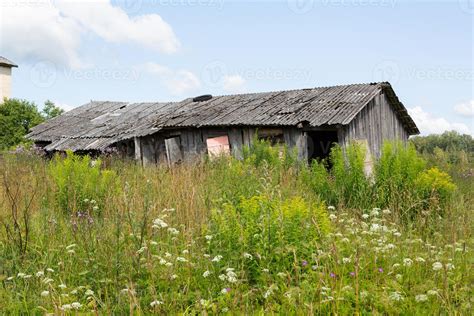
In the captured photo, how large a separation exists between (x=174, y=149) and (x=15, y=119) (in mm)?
18218

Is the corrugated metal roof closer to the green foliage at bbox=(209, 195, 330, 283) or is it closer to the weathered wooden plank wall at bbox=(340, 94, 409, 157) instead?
the weathered wooden plank wall at bbox=(340, 94, 409, 157)

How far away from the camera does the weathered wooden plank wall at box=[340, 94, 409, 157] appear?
14.1 metres

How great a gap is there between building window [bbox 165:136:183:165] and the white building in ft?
71.2

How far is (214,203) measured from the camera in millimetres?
5332

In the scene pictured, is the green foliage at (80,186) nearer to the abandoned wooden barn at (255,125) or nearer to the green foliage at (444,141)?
the abandoned wooden barn at (255,125)

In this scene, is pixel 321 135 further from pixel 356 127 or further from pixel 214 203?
pixel 214 203

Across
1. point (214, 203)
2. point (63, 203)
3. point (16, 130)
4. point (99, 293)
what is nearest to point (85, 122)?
point (16, 130)

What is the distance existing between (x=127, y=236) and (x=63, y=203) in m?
3.17

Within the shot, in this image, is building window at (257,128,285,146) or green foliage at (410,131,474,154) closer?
building window at (257,128,285,146)

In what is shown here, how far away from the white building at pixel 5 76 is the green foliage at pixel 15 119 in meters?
3.28

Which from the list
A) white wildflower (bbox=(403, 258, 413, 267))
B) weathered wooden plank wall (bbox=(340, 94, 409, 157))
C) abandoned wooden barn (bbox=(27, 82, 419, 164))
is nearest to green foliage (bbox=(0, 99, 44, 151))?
abandoned wooden barn (bbox=(27, 82, 419, 164))

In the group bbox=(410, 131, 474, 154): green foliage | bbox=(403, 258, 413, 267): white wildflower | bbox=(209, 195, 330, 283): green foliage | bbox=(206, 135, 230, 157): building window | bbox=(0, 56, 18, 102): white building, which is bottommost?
bbox=(410, 131, 474, 154): green foliage

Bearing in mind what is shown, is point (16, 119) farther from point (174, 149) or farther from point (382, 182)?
point (382, 182)

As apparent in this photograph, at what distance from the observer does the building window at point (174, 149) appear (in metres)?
17.7
